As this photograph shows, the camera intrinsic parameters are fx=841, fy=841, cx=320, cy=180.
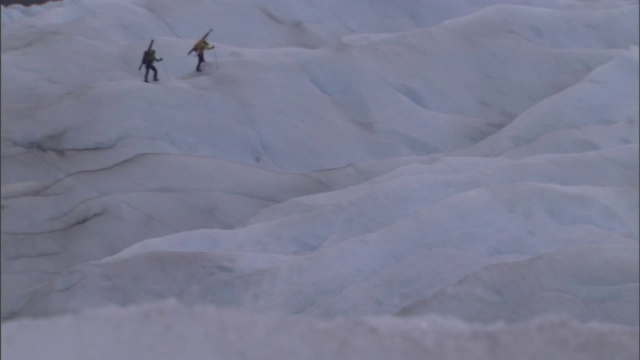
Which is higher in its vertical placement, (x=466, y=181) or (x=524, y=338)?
(x=466, y=181)

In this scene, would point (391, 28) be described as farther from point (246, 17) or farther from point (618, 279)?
point (618, 279)

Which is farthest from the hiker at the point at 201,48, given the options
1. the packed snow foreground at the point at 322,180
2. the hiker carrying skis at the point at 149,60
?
the hiker carrying skis at the point at 149,60

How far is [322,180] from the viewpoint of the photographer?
3.00m

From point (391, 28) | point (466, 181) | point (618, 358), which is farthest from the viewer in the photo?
point (391, 28)

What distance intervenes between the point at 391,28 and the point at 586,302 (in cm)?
121

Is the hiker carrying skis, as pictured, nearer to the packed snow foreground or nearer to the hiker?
the packed snow foreground

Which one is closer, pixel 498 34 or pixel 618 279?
pixel 618 279

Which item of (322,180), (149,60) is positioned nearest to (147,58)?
(149,60)

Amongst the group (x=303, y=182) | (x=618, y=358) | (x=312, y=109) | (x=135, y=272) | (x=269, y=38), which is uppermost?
(x=269, y=38)

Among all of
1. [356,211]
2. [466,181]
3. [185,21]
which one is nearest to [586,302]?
[466,181]

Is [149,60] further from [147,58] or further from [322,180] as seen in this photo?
[322,180]

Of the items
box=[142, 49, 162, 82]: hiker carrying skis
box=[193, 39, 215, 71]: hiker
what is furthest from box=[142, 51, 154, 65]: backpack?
box=[193, 39, 215, 71]: hiker

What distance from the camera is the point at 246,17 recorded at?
10.1 feet

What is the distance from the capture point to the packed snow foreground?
281 centimetres
